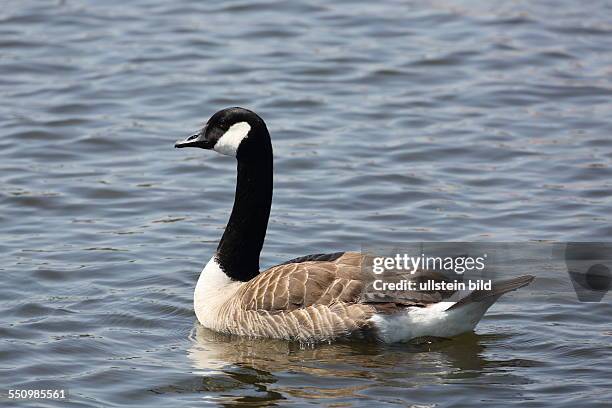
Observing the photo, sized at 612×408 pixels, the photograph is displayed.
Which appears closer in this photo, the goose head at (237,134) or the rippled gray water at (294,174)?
the rippled gray water at (294,174)

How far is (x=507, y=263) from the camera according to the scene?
39.2ft

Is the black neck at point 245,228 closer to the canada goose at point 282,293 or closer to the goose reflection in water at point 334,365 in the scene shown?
the canada goose at point 282,293

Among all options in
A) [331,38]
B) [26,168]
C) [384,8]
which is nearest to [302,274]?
[26,168]

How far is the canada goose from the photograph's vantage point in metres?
9.80

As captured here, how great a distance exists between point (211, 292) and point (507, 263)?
2.97 metres

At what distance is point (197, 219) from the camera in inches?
516

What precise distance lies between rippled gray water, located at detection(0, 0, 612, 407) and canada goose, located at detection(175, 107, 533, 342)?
20cm

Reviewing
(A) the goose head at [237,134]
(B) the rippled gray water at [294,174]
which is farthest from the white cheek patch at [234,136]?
(B) the rippled gray water at [294,174]

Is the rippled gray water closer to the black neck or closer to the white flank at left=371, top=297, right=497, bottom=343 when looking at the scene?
the white flank at left=371, top=297, right=497, bottom=343

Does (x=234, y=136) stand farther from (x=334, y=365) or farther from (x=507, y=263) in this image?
(x=507, y=263)

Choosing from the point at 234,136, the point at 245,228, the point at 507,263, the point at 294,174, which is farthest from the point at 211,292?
the point at 294,174

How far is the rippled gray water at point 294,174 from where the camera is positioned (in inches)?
379

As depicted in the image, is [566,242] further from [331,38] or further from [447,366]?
[331,38]

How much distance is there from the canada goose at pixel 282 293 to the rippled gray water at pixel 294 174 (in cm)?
Answer: 20
